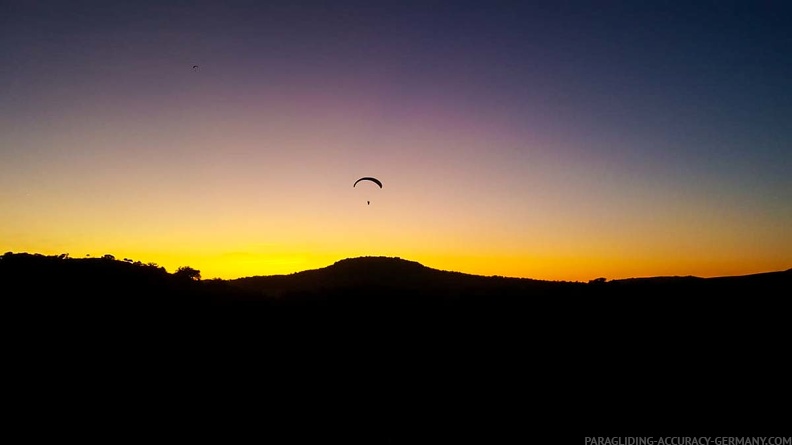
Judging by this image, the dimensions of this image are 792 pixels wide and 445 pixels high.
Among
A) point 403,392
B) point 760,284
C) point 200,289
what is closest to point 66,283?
point 200,289

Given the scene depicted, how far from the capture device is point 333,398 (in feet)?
86.2

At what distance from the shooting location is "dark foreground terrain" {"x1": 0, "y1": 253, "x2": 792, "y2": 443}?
22703 millimetres

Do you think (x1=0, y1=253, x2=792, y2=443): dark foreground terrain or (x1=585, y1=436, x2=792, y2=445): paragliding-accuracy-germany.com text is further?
(x1=0, y1=253, x2=792, y2=443): dark foreground terrain

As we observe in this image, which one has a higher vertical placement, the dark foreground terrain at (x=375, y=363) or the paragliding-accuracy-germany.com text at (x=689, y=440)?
the dark foreground terrain at (x=375, y=363)

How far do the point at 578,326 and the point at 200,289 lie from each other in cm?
3224

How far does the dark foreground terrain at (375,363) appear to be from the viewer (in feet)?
74.5

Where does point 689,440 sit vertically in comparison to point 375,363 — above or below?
below

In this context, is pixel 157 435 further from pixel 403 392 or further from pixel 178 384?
pixel 403 392

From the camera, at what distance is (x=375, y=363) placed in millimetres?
30703

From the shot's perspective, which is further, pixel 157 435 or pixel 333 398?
pixel 333 398

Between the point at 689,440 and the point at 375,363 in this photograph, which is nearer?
the point at 689,440

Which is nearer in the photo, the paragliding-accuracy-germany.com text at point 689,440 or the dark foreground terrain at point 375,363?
the paragliding-accuracy-germany.com text at point 689,440

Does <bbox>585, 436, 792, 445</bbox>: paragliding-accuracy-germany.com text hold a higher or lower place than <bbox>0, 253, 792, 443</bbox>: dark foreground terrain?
lower

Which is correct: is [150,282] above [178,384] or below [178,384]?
above
